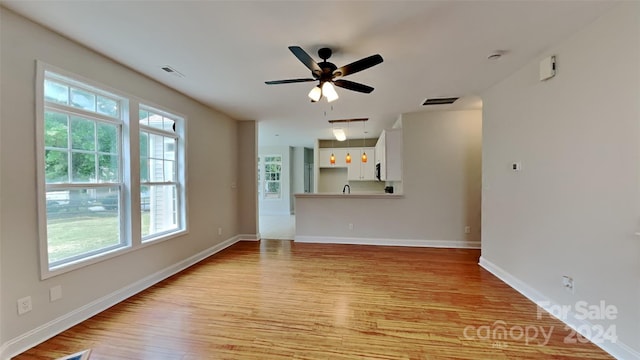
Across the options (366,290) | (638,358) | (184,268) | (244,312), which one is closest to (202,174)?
(184,268)

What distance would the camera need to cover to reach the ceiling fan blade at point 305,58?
2.02 m

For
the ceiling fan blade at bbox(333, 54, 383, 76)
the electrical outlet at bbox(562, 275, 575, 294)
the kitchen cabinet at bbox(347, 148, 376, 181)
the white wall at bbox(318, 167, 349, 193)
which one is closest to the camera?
the ceiling fan blade at bbox(333, 54, 383, 76)

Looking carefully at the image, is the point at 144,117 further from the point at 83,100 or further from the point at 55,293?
the point at 55,293

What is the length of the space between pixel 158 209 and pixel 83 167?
3.89 ft

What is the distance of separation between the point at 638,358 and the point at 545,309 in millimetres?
815

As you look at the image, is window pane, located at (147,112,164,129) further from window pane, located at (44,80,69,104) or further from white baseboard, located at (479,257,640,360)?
white baseboard, located at (479,257,640,360)

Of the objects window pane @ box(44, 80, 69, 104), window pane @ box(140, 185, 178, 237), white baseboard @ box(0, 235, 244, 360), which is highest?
window pane @ box(44, 80, 69, 104)

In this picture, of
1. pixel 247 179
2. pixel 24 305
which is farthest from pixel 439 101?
pixel 24 305

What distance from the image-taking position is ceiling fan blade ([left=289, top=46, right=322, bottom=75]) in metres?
2.02

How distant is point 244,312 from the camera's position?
254cm

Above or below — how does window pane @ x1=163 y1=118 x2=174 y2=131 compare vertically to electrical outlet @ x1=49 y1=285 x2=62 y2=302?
above

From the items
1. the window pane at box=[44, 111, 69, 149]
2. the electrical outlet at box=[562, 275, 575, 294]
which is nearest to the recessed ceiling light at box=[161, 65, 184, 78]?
the window pane at box=[44, 111, 69, 149]

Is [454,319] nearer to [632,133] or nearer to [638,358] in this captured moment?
[638,358]

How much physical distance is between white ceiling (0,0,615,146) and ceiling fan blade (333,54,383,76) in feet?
0.81
